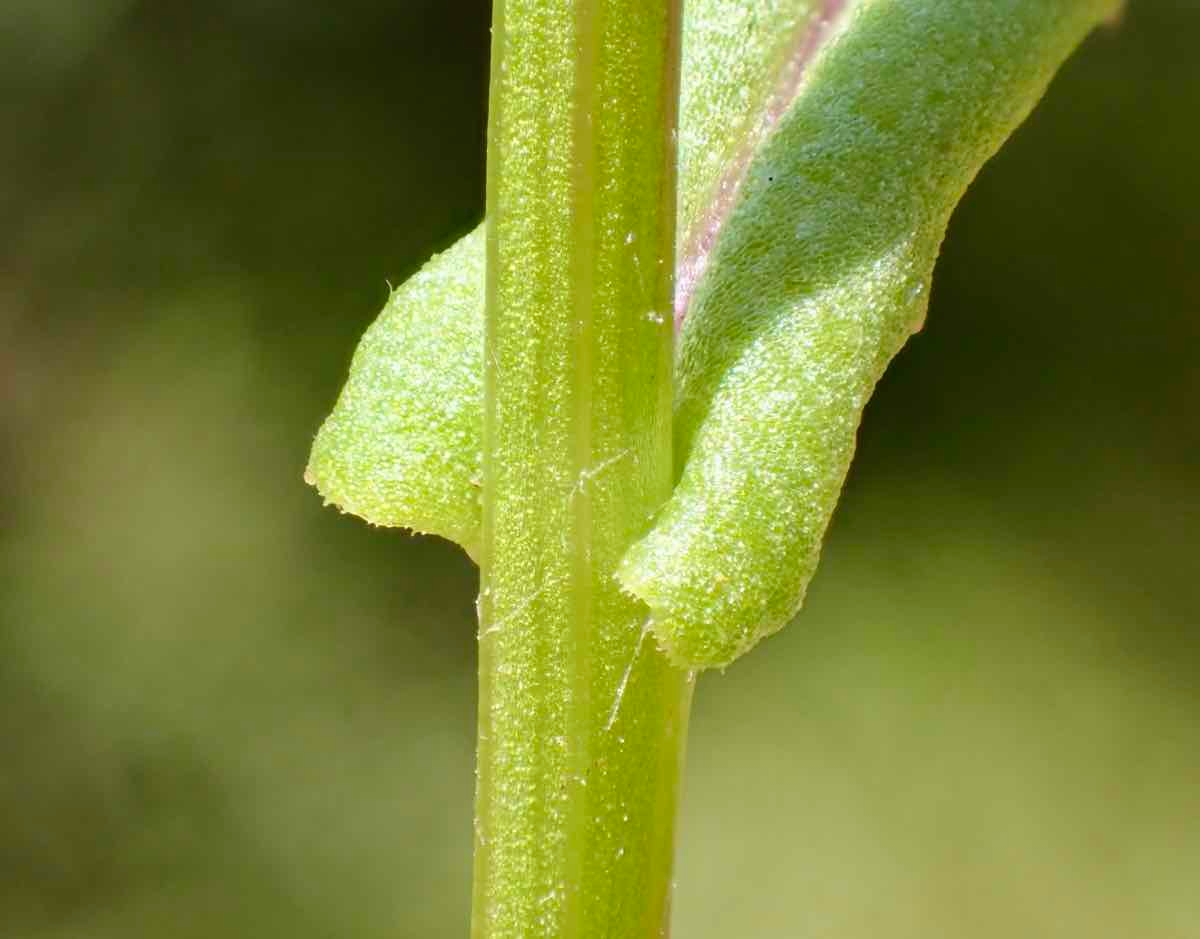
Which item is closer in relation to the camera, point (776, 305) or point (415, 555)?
point (776, 305)

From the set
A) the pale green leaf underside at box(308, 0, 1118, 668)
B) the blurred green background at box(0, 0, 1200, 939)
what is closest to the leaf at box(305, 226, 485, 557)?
the pale green leaf underside at box(308, 0, 1118, 668)

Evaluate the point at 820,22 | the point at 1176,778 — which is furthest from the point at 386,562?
the point at 820,22

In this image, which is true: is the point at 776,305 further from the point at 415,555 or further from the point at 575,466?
the point at 415,555

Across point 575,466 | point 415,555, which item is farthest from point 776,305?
point 415,555

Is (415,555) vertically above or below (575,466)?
below

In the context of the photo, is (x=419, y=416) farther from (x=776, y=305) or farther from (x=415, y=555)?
(x=415, y=555)

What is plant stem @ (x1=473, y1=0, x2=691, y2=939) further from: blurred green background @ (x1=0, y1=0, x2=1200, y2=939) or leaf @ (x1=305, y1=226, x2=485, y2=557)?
blurred green background @ (x1=0, y1=0, x2=1200, y2=939)
